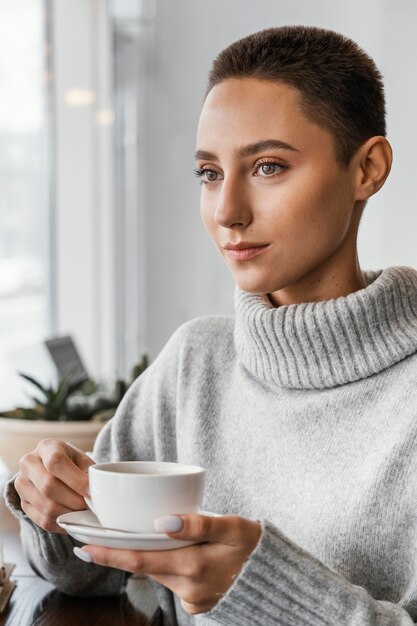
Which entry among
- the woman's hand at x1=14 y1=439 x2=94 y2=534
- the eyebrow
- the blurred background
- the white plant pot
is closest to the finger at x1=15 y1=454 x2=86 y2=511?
the woman's hand at x1=14 y1=439 x2=94 y2=534

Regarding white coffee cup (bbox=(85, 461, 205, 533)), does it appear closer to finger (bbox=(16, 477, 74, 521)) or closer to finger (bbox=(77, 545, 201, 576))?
finger (bbox=(77, 545, 201, 576))

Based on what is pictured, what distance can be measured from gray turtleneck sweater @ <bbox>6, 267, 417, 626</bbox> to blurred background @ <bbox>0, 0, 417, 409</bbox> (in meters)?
1.73

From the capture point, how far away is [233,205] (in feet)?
3.55

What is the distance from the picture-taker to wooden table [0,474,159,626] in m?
1.12

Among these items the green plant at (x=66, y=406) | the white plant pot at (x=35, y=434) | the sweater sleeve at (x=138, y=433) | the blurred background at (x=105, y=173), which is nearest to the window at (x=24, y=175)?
the blurred background at (x=105, y=173)

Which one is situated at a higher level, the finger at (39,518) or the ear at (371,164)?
the ear at (371,164)

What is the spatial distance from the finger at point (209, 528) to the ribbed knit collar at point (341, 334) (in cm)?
36

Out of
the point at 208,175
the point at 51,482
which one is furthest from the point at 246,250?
the point at 51,482

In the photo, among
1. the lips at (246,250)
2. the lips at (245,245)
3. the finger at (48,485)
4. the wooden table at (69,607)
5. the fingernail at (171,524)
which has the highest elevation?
the lips at (245,245)

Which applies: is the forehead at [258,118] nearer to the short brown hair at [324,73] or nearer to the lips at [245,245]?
the short brown hair at [324,73]

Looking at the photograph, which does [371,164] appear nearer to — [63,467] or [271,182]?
[271,182]

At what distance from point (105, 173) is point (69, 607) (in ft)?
9.68

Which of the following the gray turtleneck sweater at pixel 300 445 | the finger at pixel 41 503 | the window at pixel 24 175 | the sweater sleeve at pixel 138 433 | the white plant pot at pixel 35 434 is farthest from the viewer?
the window at pixel 24 175

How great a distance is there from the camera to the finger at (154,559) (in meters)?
0.79
